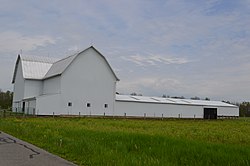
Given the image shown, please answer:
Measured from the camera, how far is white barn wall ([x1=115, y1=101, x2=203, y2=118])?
51750 mm

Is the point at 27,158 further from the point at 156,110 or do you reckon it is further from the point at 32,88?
the point at 156,110

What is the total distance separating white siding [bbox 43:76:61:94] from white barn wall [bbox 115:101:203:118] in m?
9.25

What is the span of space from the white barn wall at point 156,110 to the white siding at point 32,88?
13401 millimetres

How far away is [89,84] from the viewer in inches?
1895

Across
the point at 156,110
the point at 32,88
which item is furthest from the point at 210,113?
the point at 32,88

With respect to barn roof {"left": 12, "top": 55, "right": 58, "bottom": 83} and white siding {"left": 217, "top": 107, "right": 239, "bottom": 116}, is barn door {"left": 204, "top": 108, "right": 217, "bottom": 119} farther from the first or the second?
barn roof {"left": 12, "top": 55, "right": 58, "bottom": 83}

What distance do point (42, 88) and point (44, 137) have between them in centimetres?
4171

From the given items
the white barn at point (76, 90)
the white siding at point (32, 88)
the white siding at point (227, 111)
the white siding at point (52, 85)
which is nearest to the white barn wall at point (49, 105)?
the white barn at point (76, 90)

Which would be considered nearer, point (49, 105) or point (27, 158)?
point (27, 158)

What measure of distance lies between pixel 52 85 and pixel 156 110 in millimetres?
17882

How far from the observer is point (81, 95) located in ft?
155

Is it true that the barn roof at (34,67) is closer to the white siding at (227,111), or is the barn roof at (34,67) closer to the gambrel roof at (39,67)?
the gambrel roof at (39,67)

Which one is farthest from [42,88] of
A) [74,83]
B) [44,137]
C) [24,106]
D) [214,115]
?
[44,137]

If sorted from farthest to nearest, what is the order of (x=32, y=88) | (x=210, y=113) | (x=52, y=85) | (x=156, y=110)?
(x=210, y=113) < (x=156, y=110) < (x=32, y=88) < (x=52, y=85)
